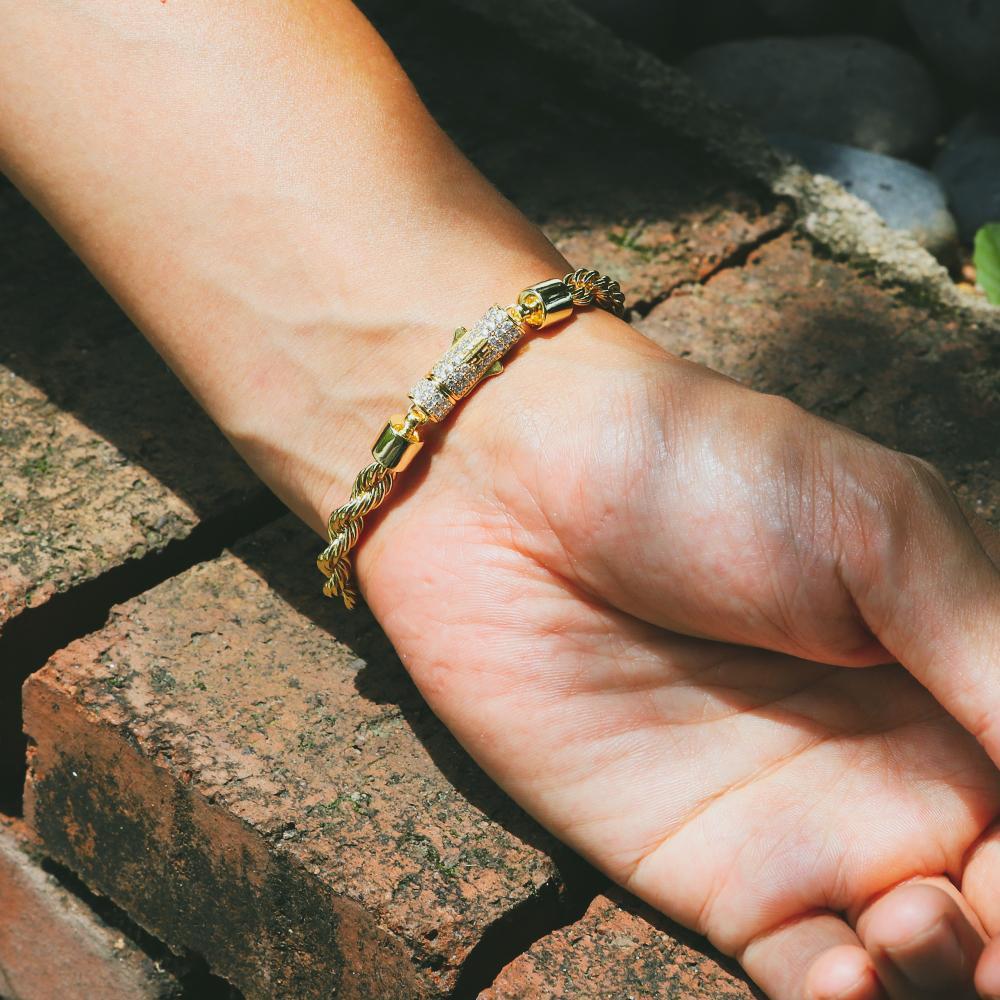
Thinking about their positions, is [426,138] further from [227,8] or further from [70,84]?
[70,84]

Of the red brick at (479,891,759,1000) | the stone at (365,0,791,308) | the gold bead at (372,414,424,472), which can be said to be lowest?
the red brick at (479,891,759,1000)

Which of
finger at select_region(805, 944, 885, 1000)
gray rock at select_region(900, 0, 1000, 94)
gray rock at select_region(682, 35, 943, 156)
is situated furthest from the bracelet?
gray rock at select_region(900, 0, 1000, 94)

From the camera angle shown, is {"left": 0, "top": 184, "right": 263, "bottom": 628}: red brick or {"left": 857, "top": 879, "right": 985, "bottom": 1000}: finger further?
{"left": 0, "top": 184, "right": 263, "bottom": 628}: red brick

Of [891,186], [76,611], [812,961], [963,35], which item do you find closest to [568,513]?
[812,961]

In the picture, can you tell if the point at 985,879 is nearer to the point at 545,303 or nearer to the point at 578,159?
the point at 545,303

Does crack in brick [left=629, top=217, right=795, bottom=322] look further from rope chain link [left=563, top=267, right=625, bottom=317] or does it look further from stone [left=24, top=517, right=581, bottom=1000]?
stone [left=24, top=517, right=581, bottom=1000]

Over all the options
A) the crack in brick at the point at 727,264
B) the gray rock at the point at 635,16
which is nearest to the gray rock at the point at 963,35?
the gray rock at the point at 635,16
